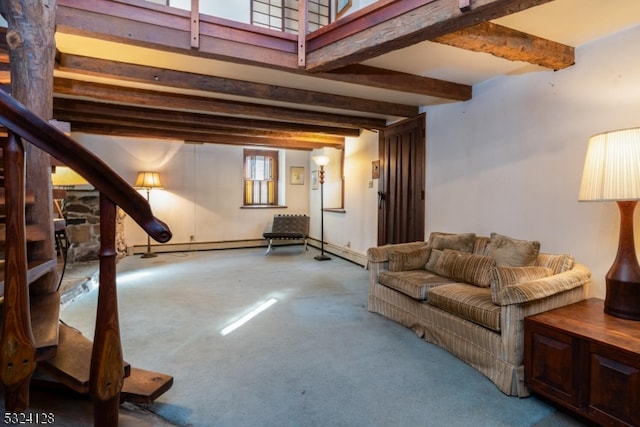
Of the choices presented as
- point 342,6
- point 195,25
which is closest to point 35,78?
point 195,25

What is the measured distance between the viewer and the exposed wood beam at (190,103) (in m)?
3.35

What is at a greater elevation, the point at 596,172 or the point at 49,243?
the point at 596,172

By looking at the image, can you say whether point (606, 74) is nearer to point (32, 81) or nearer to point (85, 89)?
point (32, 81)

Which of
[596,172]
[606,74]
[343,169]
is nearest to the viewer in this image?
[596,172]

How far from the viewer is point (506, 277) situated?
6.78ft

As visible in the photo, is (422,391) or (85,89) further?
(85,89)

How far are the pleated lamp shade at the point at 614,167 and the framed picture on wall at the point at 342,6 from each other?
3440mm

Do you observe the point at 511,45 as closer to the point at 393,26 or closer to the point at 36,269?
the point at 393,26

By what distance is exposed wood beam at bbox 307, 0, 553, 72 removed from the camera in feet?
5.76

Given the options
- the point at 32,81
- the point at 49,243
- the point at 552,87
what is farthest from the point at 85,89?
the point at 552,87

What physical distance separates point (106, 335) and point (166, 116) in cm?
408

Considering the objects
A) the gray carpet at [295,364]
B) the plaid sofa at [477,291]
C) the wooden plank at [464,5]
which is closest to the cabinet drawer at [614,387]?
the gray carpet at [295,364]

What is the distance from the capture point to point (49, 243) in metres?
1.74

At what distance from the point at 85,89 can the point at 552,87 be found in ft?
13.8
